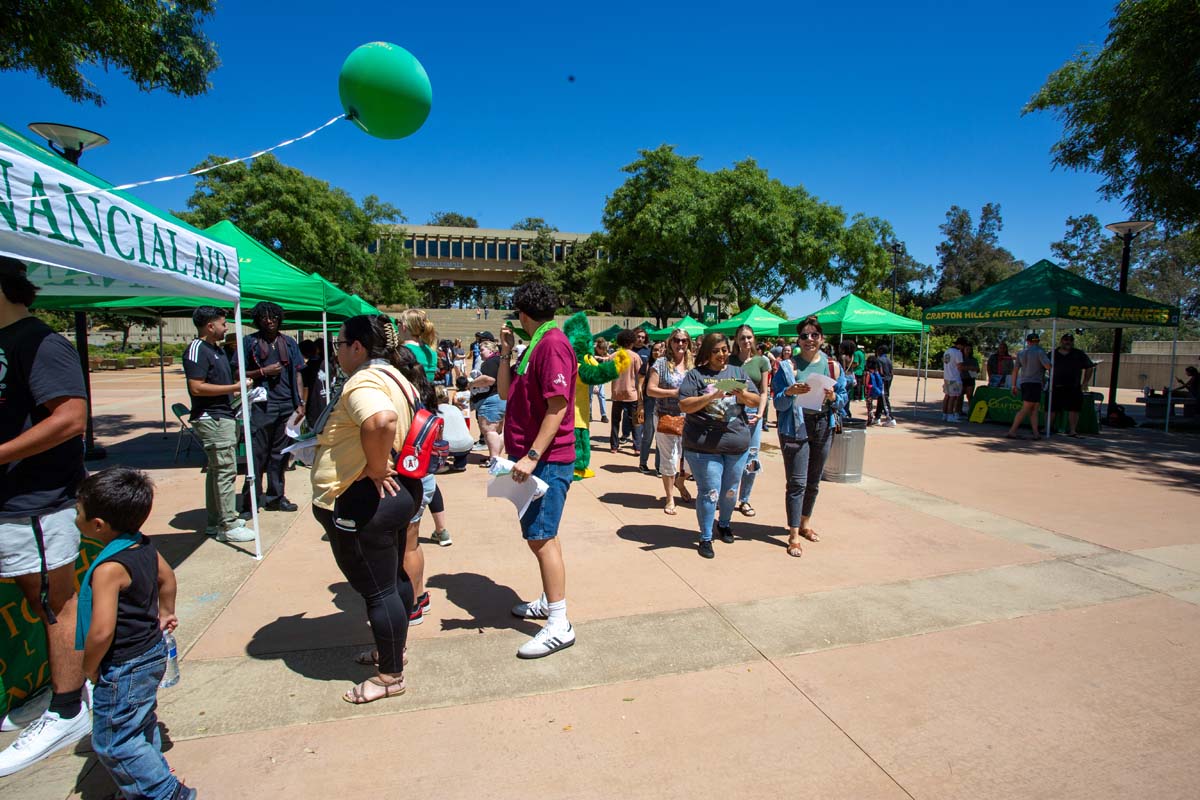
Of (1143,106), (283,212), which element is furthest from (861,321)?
(283,212)

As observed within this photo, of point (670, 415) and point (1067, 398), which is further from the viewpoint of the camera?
point (1067, 398)

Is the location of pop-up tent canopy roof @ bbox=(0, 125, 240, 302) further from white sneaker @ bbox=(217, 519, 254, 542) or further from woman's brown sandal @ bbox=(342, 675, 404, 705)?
woman's brown sandal @ bbox=(342, 675, 404, 705)

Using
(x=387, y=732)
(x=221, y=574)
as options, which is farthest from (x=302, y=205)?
(x=387, y=732)

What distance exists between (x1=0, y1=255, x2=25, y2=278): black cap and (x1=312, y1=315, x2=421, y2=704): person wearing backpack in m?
1.21

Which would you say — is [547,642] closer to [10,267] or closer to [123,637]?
[123,637]

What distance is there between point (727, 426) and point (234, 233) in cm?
638

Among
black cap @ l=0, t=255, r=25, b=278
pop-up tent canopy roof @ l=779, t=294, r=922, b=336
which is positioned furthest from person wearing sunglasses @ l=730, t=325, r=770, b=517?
pop-up tent canopy roof @ l=779, t=294, r=922, b=336

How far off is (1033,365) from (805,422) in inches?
347

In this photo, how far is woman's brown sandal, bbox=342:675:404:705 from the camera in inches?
113

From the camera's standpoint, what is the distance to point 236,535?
5055 mm

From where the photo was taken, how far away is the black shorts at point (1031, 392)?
36.5ft

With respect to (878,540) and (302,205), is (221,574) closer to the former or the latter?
(878,540)

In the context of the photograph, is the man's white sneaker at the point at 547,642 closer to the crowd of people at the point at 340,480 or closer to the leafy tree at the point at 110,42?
the crowd of people at the point at 340,480

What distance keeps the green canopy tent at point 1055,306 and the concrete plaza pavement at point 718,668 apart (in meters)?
7.12
